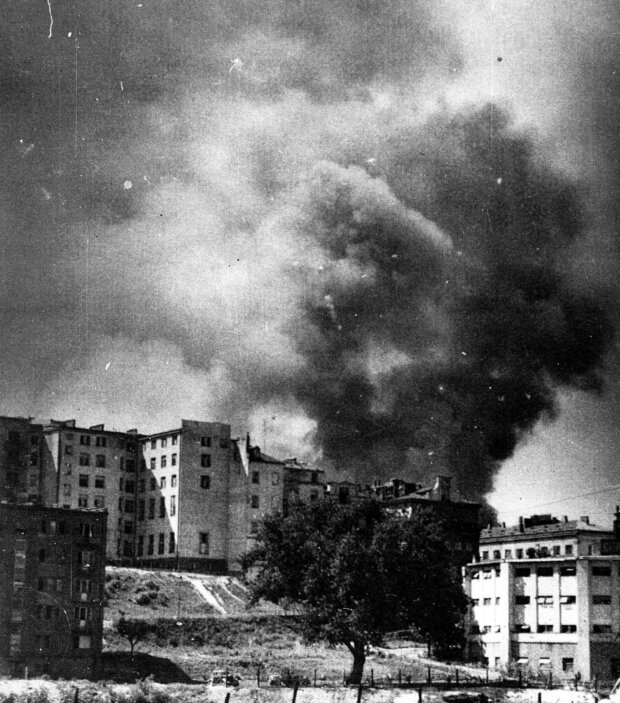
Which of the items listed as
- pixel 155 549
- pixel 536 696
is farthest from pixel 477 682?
pixel 155 549

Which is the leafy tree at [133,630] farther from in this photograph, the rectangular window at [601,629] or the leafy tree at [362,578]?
the rectangular window at [601,629]

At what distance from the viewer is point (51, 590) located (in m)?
85.5

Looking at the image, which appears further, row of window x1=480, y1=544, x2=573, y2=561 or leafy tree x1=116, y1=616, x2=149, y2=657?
row of window x1=480, y1=544, x2=573, y2=561

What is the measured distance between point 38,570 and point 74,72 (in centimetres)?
3973

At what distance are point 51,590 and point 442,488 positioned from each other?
60.1 metres

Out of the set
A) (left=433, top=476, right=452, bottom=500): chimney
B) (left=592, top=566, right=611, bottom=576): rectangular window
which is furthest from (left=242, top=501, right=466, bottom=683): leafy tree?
(left=433, top=476, right=452, bottom=500): chimney

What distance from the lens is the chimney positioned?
5281 inches

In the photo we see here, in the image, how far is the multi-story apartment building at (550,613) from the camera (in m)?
89.9

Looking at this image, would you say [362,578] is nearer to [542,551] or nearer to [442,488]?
[542,551]

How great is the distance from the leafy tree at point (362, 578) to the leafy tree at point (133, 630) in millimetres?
11862

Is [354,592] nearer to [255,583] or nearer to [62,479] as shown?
[255,583]

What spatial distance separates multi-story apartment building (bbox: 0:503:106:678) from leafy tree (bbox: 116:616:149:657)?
3681 millimetres

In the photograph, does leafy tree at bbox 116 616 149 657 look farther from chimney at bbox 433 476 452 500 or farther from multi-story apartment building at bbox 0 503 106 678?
chimney at bbox 433 476 452 500

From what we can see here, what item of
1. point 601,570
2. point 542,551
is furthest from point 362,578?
point 542,551
